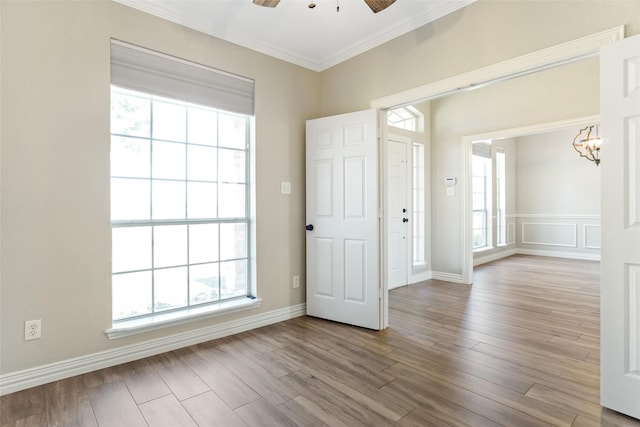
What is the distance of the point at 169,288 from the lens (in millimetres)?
2795

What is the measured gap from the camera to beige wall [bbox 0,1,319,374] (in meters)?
2.08

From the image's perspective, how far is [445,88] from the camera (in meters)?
2.68

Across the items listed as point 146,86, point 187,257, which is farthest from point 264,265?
point 146,86

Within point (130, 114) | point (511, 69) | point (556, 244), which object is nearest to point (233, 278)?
point (130, 114)

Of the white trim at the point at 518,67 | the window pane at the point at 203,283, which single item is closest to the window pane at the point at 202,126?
the window pane at the point at 203,283

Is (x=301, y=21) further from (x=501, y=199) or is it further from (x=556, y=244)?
(x=556, y=244)

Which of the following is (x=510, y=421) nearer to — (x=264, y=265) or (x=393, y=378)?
(x=393, y=378)

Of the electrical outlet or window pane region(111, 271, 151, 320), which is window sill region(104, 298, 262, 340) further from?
the electrical outlet

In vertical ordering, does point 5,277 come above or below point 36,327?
above

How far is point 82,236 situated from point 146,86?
1262 mm

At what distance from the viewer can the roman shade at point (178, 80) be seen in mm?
2490

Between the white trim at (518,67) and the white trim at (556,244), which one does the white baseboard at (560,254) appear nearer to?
the white trim at (556,244)

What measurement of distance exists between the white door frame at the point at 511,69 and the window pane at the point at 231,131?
1347mm

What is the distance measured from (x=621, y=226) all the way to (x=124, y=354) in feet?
11.2
